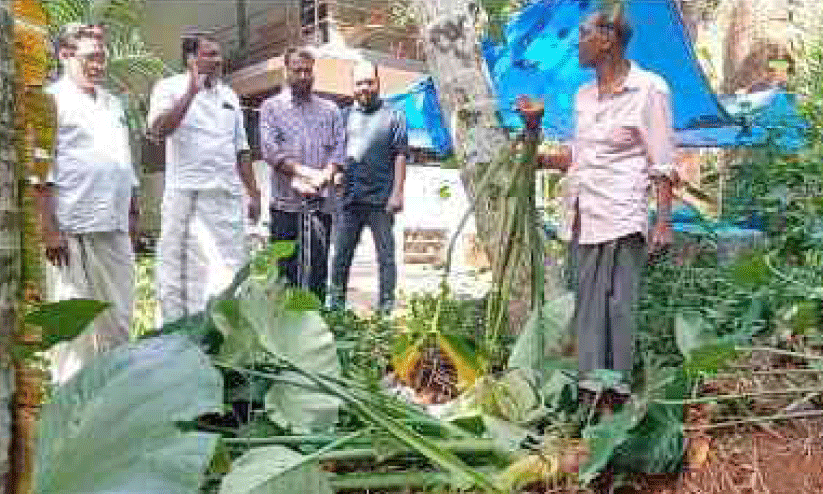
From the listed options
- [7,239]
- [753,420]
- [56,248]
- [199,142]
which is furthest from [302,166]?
[7,239]

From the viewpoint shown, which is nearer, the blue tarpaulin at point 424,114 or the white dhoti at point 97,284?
the white dhoti at point 97,284

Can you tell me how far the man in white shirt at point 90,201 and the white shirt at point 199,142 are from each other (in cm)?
51

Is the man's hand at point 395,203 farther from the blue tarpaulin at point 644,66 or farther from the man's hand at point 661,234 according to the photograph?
the man's hand at point 661,234

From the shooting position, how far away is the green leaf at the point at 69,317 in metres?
2.12

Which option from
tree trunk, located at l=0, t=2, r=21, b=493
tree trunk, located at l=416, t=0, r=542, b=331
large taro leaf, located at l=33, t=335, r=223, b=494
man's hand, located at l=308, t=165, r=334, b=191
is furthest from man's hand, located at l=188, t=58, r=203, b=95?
tree trunk, located at l=0, t=2, r=21, b=493

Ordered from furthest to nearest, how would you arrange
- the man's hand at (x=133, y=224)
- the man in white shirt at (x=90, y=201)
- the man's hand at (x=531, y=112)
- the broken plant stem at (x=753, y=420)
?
the man's hand at (x=133, y=224) < the man in white shirt at (x=90, y=201) < the man's hand at (x=531, y=112) < the broken plant stem at (x=753, y=420)

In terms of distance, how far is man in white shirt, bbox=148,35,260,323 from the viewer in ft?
16.9

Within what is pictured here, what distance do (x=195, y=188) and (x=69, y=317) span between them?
308 centimetres

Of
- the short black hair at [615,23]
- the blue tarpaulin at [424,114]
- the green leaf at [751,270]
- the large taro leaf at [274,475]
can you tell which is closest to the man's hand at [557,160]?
the short black hair at [615,23]

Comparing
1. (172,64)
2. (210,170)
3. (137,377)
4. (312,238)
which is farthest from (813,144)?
(172,64)

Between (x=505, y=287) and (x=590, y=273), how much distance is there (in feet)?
1.41

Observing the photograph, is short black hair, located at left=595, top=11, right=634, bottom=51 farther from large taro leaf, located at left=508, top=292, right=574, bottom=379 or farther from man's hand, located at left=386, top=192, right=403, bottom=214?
man's hand, located at left=386, top=192, right=403, bottom=214

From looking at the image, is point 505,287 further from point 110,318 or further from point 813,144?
point 813,144

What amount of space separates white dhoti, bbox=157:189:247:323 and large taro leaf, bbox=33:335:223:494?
3.43 meters
